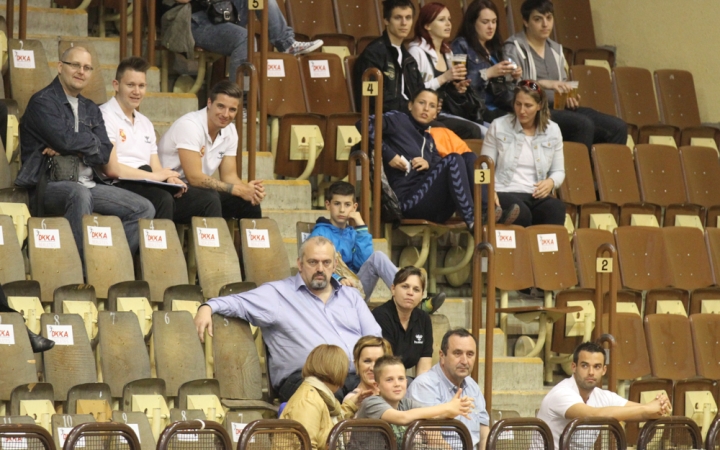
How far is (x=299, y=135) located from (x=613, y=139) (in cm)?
186

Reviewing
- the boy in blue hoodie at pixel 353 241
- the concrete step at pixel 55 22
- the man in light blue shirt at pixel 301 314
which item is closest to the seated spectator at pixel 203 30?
the concrete step at pixel 55 22

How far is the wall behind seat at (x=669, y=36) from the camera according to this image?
7.76m

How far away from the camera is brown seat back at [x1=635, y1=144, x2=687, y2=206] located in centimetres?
688

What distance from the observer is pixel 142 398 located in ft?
13.6

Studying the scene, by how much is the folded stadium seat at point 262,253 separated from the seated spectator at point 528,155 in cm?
125

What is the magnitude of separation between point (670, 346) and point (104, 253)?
8.28 feet

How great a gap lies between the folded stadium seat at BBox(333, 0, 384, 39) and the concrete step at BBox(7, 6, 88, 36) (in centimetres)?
141

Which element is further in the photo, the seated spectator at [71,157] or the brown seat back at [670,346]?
the brown seat back at [670,346]

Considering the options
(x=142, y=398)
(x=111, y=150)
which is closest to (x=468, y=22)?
(x=111, y=150)

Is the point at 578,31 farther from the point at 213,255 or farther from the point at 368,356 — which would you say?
the point at 368,356

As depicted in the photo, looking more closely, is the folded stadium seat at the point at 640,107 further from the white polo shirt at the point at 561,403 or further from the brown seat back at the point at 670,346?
the white polo shirt at the point at 561,403

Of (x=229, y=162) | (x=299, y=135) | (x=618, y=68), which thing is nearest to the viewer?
(x=229, y=162)

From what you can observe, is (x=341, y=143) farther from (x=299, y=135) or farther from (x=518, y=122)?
(x=518, y=122)

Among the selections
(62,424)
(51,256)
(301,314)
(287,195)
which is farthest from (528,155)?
(62,424)
